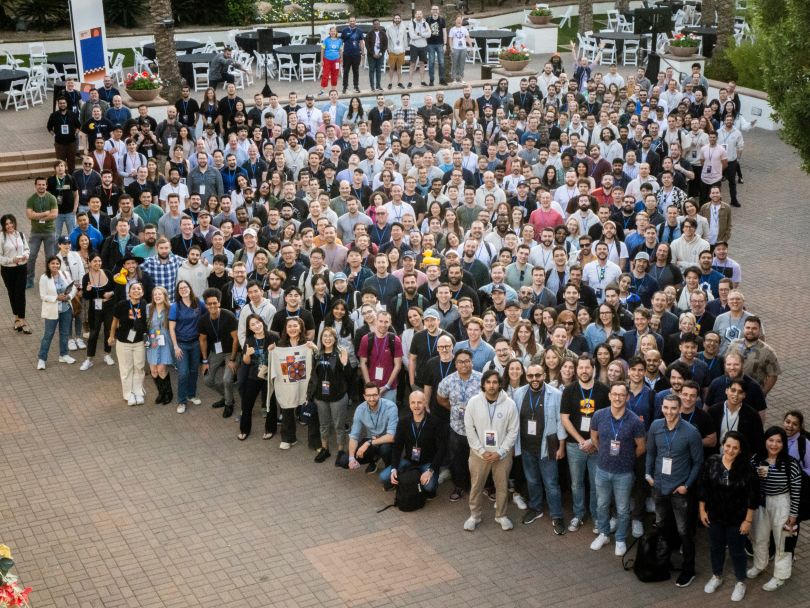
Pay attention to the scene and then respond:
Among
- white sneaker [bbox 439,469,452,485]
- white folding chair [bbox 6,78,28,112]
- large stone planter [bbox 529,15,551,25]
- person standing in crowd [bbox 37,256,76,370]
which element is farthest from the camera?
large stone planter [bbox 529,15,551,25]

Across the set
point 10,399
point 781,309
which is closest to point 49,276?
point 10,399

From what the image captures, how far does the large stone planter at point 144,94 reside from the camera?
77.0 ft

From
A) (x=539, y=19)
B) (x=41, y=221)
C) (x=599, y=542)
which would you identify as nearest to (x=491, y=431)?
(x=599, y=542)

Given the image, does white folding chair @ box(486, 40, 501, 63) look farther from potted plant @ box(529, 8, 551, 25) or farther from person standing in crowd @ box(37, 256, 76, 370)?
person standing in crowd @ box(37, 256, 76, 370)

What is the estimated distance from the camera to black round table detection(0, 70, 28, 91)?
88.4 feet

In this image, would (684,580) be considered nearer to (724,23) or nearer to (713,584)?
(713,584)

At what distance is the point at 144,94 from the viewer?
2352cm

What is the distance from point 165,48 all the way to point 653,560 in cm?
1755

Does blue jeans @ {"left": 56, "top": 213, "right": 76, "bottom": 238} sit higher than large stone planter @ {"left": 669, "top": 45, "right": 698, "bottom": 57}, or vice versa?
large stone planter @ {"left": 669, "top": 45, "right": 698, "bottom": 57}

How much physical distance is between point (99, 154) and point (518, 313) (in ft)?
31.3

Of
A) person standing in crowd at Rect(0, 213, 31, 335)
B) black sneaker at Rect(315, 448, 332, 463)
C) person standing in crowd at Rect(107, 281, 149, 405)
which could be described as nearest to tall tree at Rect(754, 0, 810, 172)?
black sneaker at Rect(315, 448, 332, 463)

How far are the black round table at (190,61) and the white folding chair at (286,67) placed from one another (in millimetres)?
2350

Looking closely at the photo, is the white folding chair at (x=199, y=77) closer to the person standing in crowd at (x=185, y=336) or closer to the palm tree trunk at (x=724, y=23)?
the palm tree trunk at (x=724, y=23)

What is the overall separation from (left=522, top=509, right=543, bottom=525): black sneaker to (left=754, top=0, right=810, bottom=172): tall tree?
15.8ft
